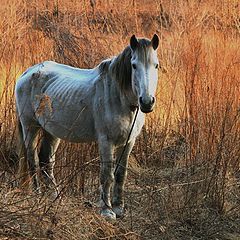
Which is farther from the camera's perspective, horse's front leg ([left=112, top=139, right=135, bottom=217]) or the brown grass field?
horse's front leg ([left=112, top=139, right=135, bottom=217])

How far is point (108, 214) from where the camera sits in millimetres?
3508

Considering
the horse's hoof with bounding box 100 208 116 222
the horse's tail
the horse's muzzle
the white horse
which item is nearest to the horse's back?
the white horse

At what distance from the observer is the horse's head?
314 centimetres

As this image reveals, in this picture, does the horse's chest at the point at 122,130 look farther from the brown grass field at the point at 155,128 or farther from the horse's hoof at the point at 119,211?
the horse's hoof at the point at 119,211

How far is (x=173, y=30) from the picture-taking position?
18.6ft

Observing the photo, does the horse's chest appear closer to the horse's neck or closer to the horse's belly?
the horse's neck

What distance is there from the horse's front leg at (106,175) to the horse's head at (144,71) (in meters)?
0.39

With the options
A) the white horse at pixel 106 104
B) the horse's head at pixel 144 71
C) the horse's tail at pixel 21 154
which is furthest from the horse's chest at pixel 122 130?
the horse's tail at pixel 21 154

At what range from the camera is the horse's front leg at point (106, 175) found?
3.50 metres

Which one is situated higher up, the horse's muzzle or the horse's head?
the horse's head

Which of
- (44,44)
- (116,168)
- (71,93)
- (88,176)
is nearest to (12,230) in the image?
(116,168)

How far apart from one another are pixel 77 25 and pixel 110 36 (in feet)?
1.37

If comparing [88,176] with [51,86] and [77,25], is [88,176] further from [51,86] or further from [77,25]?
[77,25]

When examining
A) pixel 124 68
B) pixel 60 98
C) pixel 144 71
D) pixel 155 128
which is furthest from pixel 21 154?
pixel 155 128
